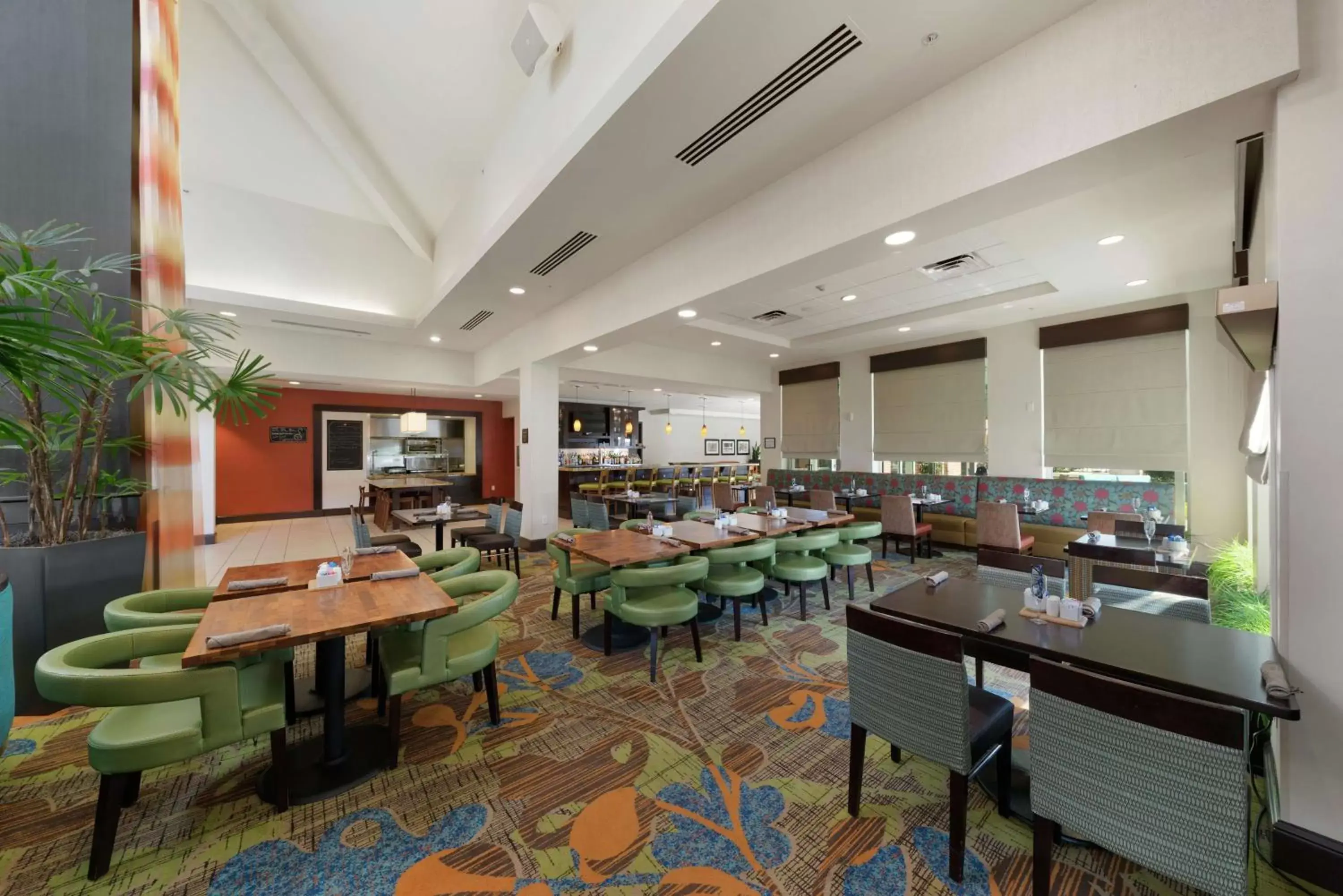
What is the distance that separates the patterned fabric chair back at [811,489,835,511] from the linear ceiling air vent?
4763mm

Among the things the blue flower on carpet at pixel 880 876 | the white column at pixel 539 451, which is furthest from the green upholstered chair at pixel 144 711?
the white column at pixel 539 451

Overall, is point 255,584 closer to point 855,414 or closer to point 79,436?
point 79,436

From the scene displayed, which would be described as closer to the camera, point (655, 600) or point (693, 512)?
point (655, 600)

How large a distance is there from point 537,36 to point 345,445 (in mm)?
10115

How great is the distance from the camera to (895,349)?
8359 millimetres

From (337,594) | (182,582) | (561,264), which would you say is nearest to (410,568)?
(337,594)

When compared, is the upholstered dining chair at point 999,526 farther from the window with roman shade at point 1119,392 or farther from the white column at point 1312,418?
the white column at point 1312,418

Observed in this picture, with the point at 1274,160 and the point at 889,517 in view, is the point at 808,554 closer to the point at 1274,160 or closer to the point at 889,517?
the point at 889,517

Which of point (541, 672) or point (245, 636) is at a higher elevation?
point (245, 636)

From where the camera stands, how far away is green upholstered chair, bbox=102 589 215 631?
2379 millimetres

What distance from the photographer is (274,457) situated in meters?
9.89

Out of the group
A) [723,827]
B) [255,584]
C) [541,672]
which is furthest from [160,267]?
[723,827]

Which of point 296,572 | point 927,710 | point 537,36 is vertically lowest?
point 927,710

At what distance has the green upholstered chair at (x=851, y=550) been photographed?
4.51 meters
